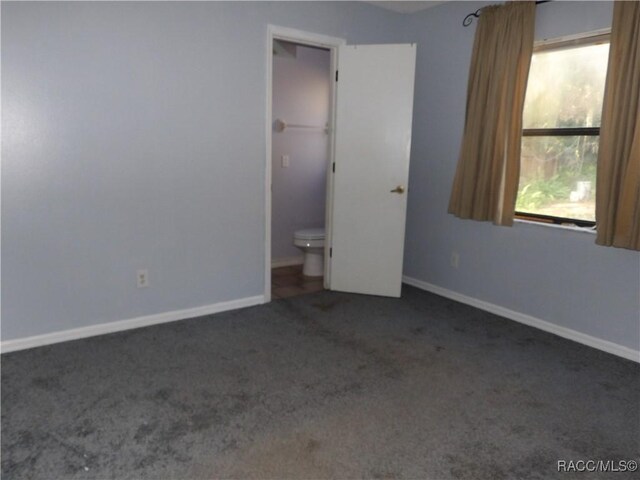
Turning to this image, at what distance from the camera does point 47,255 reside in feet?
8.71

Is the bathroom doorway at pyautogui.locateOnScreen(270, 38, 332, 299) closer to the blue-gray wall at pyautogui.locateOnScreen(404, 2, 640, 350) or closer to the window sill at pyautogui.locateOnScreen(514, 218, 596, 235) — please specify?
the blue-gray wall at pyautogui.locateOnScreen(404, 2, 640, 350)

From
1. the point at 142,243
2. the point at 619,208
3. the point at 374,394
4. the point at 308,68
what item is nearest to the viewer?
the point at 374,394

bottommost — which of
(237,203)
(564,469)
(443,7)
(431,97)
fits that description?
(564,469)

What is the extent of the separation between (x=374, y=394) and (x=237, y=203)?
5.64 ft

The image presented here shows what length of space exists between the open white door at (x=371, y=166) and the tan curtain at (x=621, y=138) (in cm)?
136

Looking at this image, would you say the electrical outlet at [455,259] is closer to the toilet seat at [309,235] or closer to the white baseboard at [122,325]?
the toilet seat at [309,235]

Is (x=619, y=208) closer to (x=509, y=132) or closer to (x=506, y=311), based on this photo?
(x=509, y=132)

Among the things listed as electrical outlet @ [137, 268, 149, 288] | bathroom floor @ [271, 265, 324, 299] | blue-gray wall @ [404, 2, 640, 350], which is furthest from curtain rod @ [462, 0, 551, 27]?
electrical outlet @ [137, 268, 149, 288]

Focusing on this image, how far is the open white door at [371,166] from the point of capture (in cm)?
356

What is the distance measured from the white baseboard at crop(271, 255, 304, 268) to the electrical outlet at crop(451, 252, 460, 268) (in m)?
1.72

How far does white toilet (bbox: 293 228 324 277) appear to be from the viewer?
13.8 ft

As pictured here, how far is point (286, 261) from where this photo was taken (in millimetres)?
4891

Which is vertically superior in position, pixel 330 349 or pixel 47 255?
pixel 47 255

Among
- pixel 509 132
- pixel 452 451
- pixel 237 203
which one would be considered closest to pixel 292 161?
pixel 237 203
